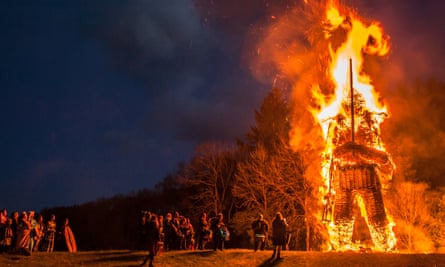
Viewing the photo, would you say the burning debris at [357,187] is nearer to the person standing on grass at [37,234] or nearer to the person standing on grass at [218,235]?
the person standing on grass at [218,235]

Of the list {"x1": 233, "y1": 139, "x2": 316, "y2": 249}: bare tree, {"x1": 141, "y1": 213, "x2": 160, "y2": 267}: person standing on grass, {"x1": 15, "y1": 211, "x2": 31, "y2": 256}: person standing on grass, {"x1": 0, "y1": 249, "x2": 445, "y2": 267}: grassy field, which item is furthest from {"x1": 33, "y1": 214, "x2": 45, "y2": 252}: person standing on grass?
{"x1": 233, "y1": 139, "x2": 316, "y2": 249}: bare tree

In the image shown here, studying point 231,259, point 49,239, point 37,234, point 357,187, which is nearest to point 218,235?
point 231,259

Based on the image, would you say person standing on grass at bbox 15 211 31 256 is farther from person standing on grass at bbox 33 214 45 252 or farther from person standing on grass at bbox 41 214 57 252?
person standing on grass at bbox 41 214 57 252

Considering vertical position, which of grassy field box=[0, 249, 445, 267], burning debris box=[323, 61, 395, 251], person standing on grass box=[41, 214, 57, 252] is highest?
burning debris box=[323, 61, 395, 251]

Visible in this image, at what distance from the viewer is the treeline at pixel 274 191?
31.3 meters

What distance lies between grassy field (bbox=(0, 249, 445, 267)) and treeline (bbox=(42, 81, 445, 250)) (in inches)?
282

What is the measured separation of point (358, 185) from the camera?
2042 centimetres

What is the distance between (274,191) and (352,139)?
17674 millimetres

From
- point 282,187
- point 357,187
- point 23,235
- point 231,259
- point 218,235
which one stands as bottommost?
point 231,259

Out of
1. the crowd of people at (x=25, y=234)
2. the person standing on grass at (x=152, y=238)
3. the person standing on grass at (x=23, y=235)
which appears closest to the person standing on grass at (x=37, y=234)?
the crowd of people at (x=25, y=234)

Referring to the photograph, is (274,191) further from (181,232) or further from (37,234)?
(37,234)

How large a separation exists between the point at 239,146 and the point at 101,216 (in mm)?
21632

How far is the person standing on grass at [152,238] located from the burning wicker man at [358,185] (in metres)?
7.70

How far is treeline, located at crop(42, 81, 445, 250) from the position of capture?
31312 mm
